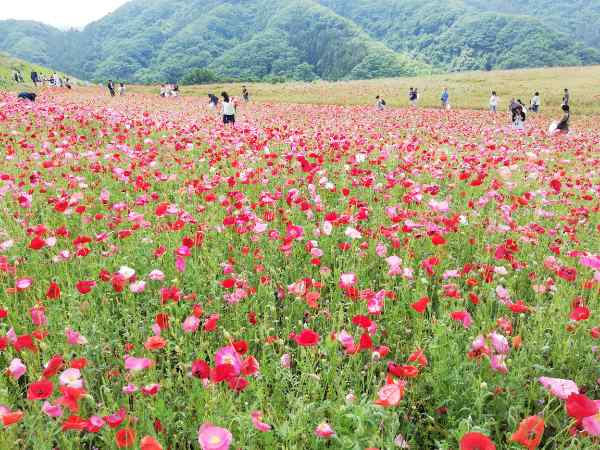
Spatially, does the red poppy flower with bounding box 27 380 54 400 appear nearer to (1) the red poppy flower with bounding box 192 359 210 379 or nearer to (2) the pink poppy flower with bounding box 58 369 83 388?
(2) the pink poppy flower with bounding box 58 369 83 388

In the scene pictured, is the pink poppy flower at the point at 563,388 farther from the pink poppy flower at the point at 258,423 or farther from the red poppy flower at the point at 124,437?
the red poppy flower at the point at 124,437

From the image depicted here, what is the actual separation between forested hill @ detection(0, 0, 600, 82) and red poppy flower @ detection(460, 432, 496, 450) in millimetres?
116910

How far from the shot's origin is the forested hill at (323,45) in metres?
122

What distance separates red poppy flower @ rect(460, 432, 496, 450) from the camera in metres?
1.42

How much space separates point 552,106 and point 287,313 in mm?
31809

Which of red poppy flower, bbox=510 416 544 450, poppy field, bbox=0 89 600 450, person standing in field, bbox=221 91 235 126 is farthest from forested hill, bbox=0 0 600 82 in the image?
red poppy flower, bbox=510 416 544 450

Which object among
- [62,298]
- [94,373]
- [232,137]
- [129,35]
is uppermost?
[129,35]

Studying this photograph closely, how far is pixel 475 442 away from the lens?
4.70 feet

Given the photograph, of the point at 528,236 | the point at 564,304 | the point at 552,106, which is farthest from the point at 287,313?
the point at 552,106

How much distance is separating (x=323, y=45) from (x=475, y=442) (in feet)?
561

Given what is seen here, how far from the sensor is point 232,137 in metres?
9.28

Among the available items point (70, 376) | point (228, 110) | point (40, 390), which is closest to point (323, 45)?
point (228, 110)

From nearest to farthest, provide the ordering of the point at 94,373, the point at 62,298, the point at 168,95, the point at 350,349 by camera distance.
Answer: the point at 350,349, the point at 94,373, the point at 62,298, the point at 168,95

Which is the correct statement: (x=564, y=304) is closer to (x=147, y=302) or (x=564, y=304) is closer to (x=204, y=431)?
(x=204, y=431)
